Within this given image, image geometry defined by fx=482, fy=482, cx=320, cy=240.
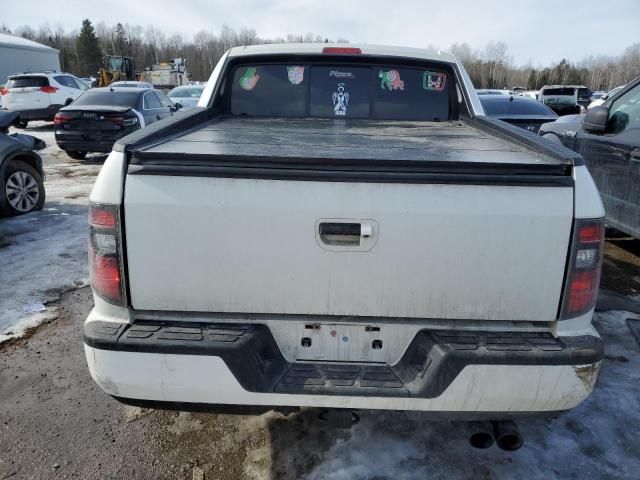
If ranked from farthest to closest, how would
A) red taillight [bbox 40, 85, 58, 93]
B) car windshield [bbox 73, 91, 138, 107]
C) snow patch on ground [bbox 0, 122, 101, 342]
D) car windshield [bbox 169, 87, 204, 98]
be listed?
car windshield [bbox 169, 87, 204, 98] < red taillight [bbox 40, 85, 58, 93] < car windshield [bbox 73, 91, 138, 107] < snow patch on ground [bbox 0, 122, 101, 342]

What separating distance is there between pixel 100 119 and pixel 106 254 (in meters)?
9.78

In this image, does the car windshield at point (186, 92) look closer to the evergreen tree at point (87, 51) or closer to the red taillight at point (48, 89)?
the red taillight at point (48, 89)

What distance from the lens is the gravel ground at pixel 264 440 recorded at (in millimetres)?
2420

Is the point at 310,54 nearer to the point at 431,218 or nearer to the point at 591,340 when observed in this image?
the point at 431,218

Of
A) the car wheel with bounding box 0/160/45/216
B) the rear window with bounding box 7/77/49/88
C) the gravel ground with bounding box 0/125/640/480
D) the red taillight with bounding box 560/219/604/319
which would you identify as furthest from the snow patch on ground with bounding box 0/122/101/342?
the rear window with bounding box 7/77/49/88

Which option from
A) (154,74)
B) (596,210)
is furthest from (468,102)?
(154,74)

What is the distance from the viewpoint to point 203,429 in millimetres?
2752

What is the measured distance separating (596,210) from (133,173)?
1.81 metres

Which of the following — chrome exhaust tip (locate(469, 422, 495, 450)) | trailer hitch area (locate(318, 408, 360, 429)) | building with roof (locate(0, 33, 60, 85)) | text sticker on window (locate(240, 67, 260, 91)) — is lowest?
chrome exhaust tip (locate(469, 422, 495, 450))

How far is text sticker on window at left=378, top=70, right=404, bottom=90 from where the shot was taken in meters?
3.72

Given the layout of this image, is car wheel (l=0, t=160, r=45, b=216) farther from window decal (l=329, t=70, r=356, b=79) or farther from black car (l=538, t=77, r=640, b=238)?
black car (l=538, t=77, r=640, b=238)

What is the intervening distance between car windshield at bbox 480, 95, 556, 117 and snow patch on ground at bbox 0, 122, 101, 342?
788cm

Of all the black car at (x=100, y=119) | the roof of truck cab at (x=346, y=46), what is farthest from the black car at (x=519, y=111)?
the black car at (x=100, y=119)

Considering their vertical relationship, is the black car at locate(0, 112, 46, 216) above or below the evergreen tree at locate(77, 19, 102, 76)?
below
